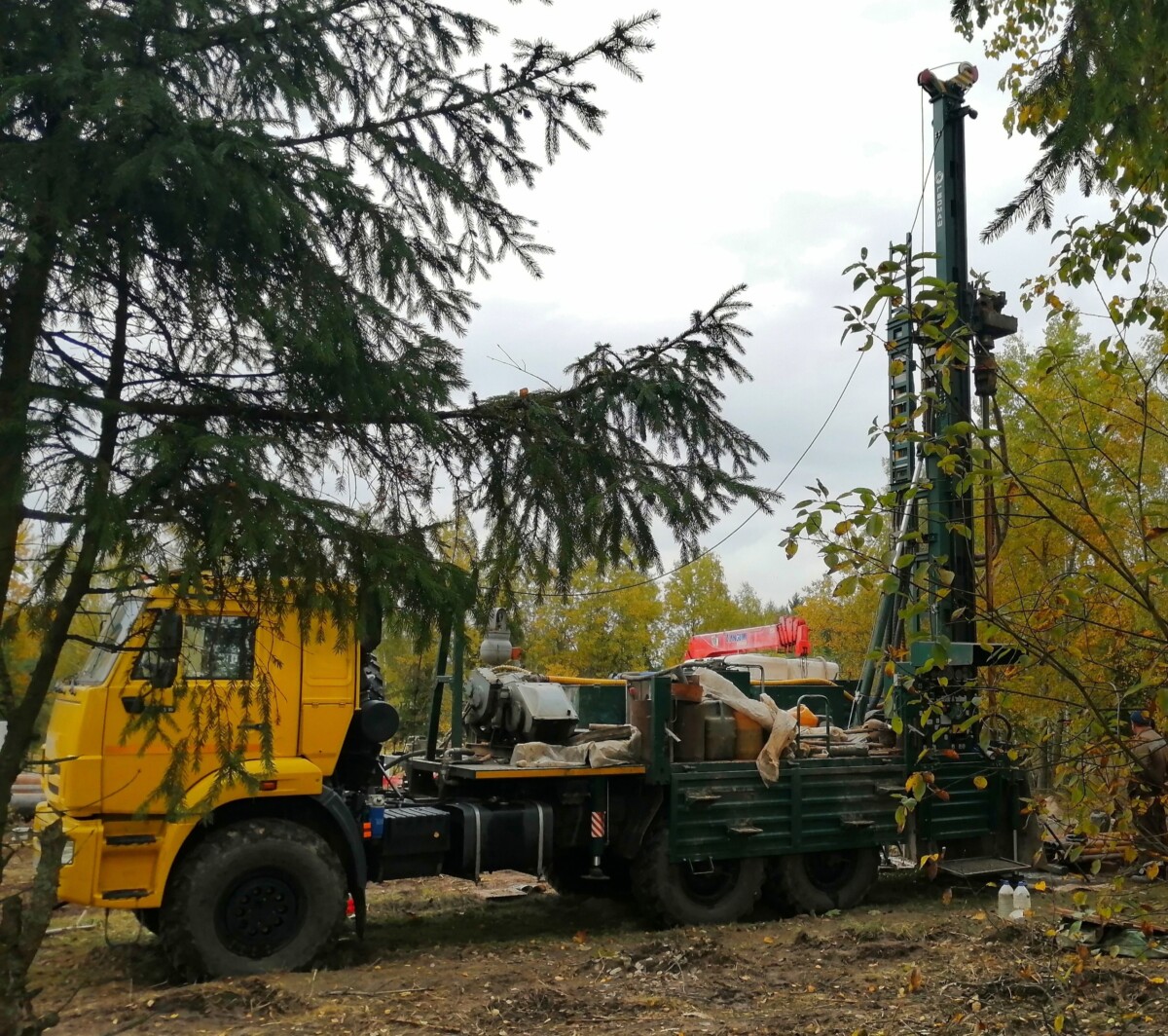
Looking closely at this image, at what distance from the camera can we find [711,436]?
4.52 metres

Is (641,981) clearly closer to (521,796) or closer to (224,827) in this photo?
(521,796)

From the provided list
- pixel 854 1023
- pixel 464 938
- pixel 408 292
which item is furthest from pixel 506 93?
pixel 464 938

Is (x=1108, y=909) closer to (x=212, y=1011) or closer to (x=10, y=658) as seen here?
(x=10, y=658)

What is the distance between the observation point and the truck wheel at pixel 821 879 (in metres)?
9.70

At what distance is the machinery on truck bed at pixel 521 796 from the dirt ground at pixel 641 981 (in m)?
0.48

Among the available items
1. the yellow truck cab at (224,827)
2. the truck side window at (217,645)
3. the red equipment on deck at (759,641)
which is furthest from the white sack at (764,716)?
the truck side window at (217,645)

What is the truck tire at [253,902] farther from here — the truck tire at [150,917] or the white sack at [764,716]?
the white sack at [764,716]

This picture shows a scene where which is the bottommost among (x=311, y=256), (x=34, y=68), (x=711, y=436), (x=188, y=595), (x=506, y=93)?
(x=188, y=595)

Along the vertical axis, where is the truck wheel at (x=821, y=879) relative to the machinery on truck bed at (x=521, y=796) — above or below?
below

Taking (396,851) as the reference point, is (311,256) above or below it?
above

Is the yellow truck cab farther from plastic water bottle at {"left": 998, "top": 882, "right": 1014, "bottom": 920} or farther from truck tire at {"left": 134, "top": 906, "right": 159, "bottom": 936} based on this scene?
plastic water bottle at {"left": 998, "top": 882, "right": 1014, "bottom": 920}

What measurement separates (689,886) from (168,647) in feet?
20.5

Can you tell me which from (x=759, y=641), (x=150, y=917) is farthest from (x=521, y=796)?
(x=759, y=641)

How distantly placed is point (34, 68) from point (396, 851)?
611 centimetres
